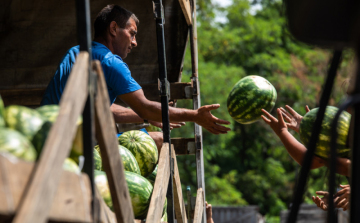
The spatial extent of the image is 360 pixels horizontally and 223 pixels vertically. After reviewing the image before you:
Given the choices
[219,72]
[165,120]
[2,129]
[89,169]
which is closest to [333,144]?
[89,169]

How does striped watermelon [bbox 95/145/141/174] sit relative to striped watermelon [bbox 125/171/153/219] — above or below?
above

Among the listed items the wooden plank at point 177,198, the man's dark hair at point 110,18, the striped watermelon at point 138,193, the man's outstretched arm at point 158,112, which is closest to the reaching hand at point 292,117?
the man's outstretched arm at point 158,112

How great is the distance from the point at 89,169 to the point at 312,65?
20.0m

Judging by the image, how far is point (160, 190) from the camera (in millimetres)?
2623

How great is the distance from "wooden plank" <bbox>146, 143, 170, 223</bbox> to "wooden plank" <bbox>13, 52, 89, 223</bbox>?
1.12m

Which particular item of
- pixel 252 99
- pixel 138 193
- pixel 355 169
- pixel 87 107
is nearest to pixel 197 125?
pixel 252 99

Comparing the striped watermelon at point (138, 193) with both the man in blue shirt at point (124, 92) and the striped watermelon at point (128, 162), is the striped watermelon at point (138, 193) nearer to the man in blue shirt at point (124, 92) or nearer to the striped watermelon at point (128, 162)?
the striped watermelon at point (128, 162)

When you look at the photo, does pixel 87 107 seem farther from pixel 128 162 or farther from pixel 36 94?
pixel 36 94

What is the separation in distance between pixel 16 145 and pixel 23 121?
0.66 feet

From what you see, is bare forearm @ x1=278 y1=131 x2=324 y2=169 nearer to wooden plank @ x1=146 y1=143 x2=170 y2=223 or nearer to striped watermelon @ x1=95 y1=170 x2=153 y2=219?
wooden plank @ x1=146 y1=143 x2=170 y2=223

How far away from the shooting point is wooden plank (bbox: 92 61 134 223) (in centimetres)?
167

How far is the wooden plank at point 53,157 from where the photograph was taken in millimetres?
1172

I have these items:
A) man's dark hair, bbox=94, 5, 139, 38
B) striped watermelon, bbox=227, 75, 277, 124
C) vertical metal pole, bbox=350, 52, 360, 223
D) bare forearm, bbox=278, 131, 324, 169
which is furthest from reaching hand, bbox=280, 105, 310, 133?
vertical metal pole, bbox=350, 52, 360, 223

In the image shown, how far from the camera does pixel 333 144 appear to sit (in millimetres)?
1430
